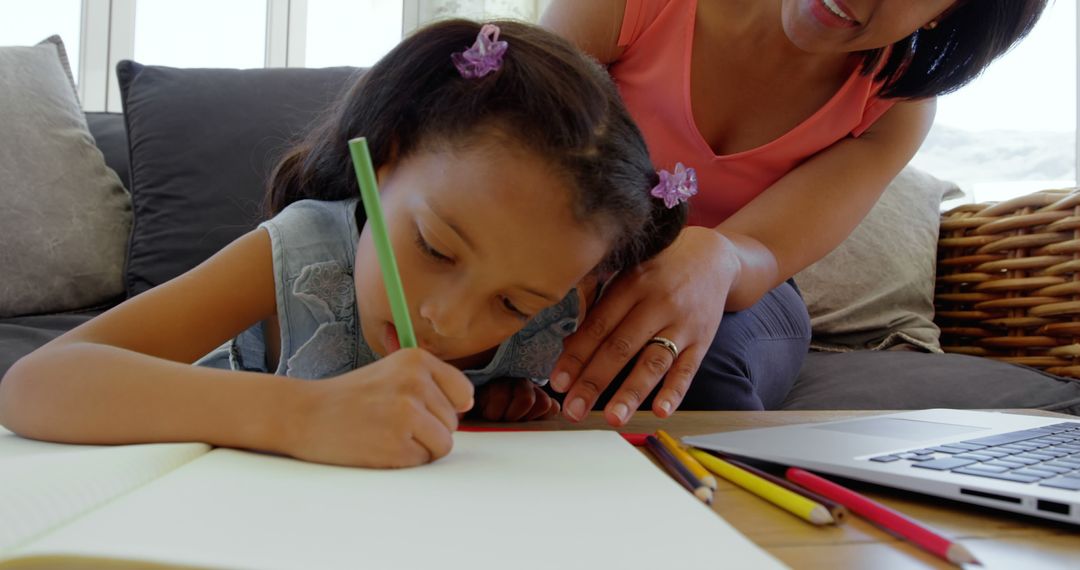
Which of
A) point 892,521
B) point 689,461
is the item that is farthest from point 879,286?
point 892,521

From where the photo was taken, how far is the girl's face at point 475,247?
2.14 ft

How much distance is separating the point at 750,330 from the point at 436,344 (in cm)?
51

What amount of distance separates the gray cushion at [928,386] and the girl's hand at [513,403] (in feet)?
1.90

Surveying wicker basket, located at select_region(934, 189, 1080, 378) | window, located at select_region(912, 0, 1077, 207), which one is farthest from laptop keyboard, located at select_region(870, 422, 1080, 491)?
window, located at select_region(912, 0, 1077, 207)

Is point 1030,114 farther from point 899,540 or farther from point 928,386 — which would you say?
point 899,540

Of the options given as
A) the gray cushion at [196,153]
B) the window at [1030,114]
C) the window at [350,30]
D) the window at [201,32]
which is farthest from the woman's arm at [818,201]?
the window at [201,32]

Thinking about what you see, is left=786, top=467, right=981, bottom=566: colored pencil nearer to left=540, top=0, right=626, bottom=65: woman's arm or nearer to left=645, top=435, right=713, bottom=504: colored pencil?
left=645, top=435, right=713, bottom=504: colored pencil

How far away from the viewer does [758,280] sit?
3.28 ft

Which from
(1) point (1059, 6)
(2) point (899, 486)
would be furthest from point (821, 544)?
(1) point (1059, 6)

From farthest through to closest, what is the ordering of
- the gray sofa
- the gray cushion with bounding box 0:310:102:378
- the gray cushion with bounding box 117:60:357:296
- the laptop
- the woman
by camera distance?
the gray cushion with bounding box 117:60:357:296 → the gray sofa → the gray cushion with bounding box 0:310:102:378 → the woman → the laptop

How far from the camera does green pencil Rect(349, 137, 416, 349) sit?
47 cm

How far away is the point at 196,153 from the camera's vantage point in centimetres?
149

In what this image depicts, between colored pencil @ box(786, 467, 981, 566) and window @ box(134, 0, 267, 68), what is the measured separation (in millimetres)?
2045

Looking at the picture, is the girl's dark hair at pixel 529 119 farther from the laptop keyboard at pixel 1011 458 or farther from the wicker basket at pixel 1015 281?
the wicker basket at pixel 1015 281
